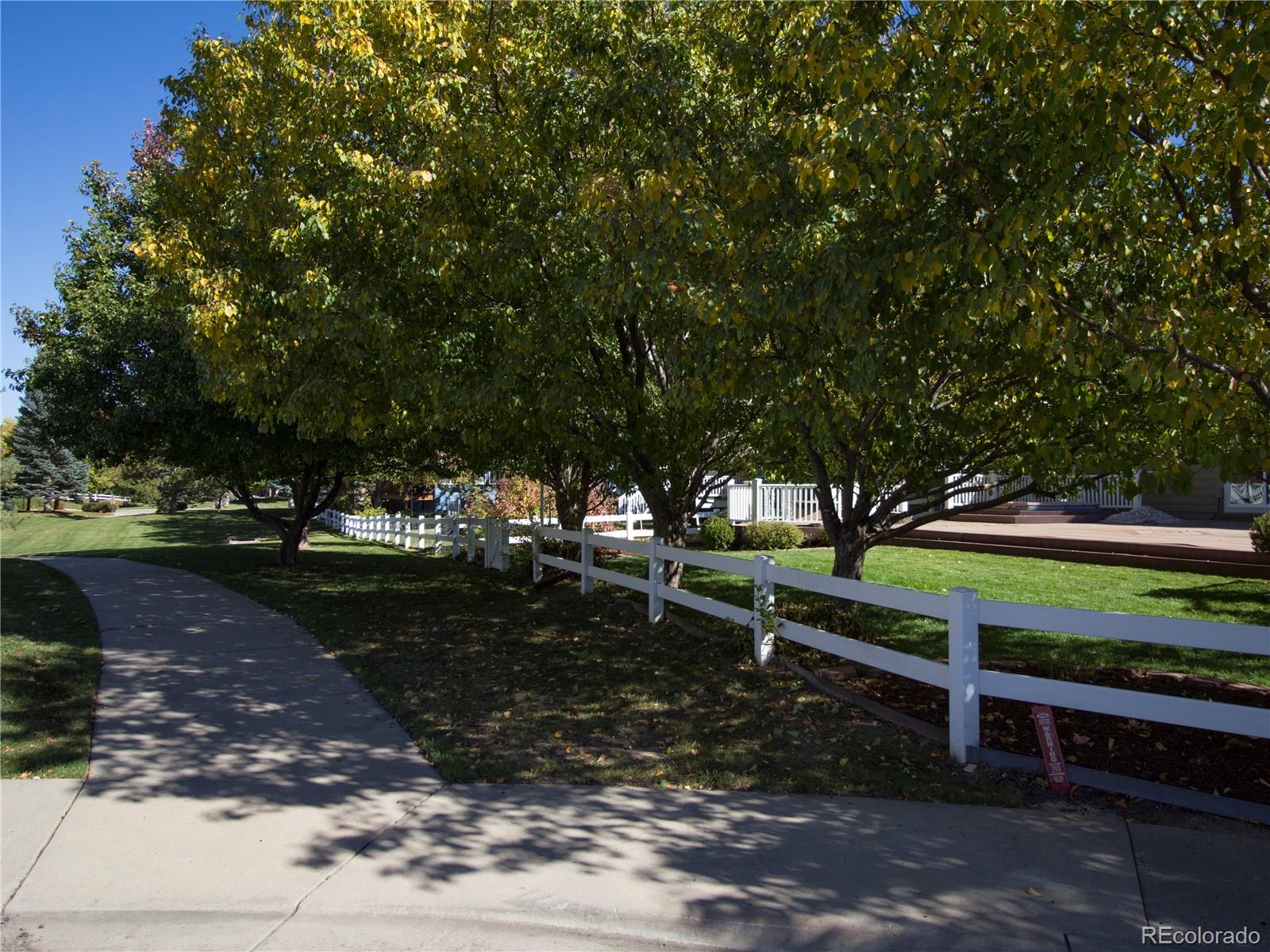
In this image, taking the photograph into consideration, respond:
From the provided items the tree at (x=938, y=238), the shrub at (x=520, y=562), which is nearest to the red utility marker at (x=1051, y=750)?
the tree at (x=938, y=238)

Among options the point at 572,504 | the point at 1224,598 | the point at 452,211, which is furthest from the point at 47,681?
the point at 1224,598

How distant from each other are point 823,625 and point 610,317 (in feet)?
12.7

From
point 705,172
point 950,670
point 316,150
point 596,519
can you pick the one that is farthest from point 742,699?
point 596,519

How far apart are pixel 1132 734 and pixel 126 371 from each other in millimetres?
15044

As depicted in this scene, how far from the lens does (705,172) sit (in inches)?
316

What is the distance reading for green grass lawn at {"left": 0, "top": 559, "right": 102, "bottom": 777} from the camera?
6230 mm

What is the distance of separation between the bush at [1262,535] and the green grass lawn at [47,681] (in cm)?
1339

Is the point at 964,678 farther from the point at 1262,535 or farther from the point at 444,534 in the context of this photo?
the point at 444,534

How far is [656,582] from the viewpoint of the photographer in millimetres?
10430

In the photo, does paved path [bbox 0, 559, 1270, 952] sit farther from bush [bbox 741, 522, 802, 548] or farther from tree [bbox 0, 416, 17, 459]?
tree [bbox 0, 416, 17, 459]

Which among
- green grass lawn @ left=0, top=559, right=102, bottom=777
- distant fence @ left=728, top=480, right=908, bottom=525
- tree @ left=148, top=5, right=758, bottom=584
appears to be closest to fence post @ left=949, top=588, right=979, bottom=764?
tree @ left=148, top=5, right=758, bottom=584

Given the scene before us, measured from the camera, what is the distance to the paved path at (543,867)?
396cm

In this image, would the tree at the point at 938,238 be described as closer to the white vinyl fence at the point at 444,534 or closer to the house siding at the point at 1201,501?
the white vinyl fence at the point at 444,534

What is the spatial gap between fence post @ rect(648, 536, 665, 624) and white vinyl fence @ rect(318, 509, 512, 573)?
7238mm
